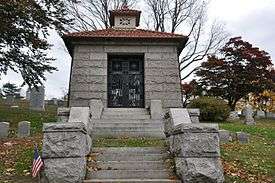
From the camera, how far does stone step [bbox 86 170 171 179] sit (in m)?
8.27

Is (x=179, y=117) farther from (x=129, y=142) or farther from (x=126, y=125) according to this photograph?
(x=126, y=125)

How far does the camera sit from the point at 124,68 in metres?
17.9

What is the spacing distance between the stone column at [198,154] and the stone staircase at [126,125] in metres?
4.74

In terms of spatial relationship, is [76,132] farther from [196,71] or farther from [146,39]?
[196,71]

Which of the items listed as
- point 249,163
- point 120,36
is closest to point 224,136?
point 249,163

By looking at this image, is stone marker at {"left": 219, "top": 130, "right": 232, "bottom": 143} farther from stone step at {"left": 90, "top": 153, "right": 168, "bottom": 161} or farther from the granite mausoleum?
stone step at {"left": 90, "top": 153, "right": 168, "bottom": 161}

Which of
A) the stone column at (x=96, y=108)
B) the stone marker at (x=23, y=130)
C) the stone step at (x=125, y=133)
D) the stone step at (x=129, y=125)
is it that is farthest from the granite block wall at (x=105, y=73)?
the stone step at (x=125, y=133)

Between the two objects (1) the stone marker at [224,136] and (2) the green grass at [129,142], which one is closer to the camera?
(2) the green grass at [129,142]

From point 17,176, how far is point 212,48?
2872 centimetres

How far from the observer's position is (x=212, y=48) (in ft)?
115

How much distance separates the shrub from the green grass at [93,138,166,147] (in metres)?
11.3

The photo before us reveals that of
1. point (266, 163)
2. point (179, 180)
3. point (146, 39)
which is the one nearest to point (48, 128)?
A: point (179, 180)

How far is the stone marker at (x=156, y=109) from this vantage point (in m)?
15.0

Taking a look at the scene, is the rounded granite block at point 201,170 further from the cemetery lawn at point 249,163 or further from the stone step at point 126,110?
the stone step at point 126,110
